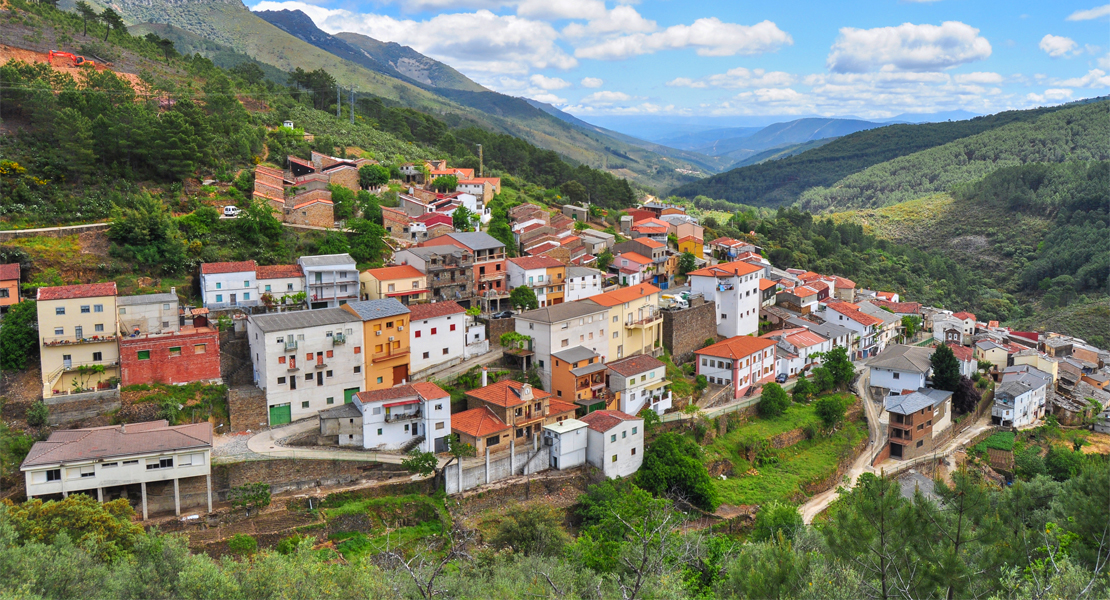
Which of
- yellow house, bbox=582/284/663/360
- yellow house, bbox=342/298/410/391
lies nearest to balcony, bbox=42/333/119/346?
yellow house, bbox=342/298/410/391

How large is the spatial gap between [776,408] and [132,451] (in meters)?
28.1

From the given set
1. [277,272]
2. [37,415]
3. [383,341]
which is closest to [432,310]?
[383,341]

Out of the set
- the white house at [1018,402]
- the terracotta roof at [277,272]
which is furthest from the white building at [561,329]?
the white house at [1018,402]

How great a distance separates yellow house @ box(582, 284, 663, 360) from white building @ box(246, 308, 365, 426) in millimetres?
12485

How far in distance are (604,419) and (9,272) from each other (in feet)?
77.1

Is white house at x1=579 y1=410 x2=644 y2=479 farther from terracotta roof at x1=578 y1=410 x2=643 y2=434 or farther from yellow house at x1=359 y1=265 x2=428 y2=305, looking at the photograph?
yellow house at x1=359 y1=265 x2=428 y2=305

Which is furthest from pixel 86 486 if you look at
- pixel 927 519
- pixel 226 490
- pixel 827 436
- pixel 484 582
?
pixel 827 436

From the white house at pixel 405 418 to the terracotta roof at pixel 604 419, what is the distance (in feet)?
→ 19.3

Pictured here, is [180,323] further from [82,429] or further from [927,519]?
[927,519]

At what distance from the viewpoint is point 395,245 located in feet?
135

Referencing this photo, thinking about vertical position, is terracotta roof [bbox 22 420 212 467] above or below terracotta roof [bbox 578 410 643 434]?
above

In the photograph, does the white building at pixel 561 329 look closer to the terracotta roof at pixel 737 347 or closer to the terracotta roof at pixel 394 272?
the terracotta roof at pixel 394 272

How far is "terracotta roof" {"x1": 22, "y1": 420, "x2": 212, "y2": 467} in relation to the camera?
856 inches

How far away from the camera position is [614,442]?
29.5m
